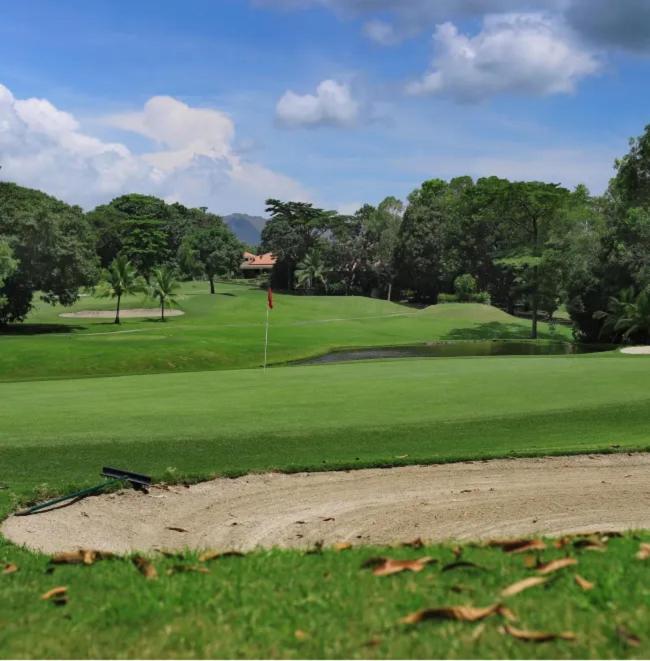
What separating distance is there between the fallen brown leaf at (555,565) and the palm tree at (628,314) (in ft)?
162

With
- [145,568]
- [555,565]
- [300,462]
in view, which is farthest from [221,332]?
[555,565]

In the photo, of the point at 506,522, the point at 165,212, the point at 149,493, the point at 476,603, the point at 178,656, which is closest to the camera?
the point at 178,656

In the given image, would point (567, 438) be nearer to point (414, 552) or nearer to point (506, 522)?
point (506, 522)

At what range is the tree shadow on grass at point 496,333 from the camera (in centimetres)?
6788

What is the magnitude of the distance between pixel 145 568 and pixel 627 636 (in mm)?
4126

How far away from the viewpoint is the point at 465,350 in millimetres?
56844

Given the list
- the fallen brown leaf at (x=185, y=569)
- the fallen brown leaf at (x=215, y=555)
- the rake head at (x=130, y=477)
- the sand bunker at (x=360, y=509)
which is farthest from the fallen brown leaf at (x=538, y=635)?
the rake head at (x=130, y=477)

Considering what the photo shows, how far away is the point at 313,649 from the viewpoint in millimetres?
4613

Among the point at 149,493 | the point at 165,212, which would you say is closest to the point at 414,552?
the point at 149,493

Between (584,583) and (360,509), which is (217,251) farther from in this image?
(584,583)

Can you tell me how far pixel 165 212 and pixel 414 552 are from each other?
141 metres

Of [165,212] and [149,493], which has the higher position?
[165,212]

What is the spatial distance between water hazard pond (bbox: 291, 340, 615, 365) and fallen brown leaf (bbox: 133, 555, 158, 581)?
130 ft

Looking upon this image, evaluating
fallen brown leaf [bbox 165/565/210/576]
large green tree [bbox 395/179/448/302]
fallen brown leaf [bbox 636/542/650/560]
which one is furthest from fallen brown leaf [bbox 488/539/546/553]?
large green tree [bbox 395/179/448/302]
